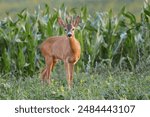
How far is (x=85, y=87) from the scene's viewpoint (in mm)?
8766

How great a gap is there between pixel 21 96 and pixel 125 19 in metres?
2.94

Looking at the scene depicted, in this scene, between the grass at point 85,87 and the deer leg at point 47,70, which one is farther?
the deer leg at point 47,70

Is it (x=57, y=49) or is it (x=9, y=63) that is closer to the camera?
(x=57, y=49)

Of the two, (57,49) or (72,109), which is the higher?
(57,49)

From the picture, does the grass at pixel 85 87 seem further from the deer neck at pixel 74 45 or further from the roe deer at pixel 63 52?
the deer neck at pixel 74 45

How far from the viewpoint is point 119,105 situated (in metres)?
7.62

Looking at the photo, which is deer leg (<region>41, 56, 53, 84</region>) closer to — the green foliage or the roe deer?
the roe deer

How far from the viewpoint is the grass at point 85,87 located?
26.8ft

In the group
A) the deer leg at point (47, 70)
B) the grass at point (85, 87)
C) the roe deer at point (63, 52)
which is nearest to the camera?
the grass at point (85, 87)

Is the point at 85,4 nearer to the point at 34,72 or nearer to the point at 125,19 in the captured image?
the point at 125,19

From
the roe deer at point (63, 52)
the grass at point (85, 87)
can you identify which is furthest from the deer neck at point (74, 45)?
the grass at point (85, 87)

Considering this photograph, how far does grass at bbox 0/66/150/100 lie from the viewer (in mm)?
8172

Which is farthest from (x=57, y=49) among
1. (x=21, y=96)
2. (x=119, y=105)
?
(x=119, y=105)

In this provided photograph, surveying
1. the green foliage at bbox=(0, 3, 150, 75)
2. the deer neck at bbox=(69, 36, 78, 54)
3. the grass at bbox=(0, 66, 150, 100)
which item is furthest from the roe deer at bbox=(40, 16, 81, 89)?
the green foliage at bbox=(0, 3, 150, 75)
